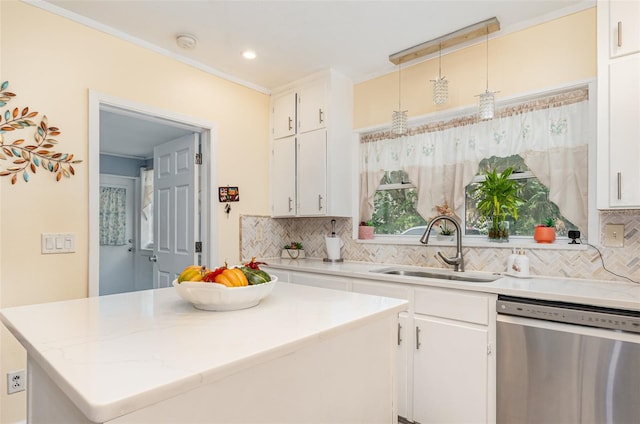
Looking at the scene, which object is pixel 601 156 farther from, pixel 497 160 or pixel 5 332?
pixel 5 332

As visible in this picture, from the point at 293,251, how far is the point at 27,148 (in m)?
2.16

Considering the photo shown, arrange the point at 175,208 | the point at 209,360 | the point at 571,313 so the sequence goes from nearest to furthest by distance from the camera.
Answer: the point at 209,360 < the point at 571,313 < the point at 175,208

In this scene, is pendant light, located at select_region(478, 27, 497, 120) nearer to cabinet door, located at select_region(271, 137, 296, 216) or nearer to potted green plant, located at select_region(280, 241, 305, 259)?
cabinet door, located at select_region(271, 137, 296, 216)

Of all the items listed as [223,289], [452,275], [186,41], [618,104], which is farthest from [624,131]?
[186,41]

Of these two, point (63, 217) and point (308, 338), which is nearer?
point (308, 338)

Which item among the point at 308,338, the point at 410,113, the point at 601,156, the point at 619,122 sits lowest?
the point at 308,338

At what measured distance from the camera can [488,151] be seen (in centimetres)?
264

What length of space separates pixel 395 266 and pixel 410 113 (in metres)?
1.24

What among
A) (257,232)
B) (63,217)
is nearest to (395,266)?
(257,232)

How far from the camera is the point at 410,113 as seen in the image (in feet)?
9.73

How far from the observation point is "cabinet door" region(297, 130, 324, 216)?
10.4 feet

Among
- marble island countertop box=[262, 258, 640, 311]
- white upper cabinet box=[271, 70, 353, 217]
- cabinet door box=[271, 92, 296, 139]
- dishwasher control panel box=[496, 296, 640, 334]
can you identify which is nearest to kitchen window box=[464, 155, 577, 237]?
marble island countertop box=[262, 258, 640, 311]

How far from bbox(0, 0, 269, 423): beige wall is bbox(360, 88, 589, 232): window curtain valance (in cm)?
169

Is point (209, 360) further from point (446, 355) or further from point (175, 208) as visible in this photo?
point (175, 208)
